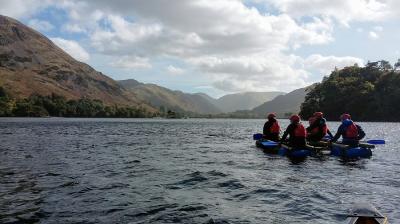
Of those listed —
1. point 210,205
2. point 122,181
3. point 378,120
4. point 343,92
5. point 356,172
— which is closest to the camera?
point 210,205

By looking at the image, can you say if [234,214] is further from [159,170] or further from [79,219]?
[159,170]

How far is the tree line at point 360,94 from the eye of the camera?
149288 mm

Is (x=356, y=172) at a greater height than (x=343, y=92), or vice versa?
(x=343, y=92)

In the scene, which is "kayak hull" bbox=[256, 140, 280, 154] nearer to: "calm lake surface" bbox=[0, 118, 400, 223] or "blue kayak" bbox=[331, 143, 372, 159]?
"calm lake surface" bbox=[0, 118, 400, 223]

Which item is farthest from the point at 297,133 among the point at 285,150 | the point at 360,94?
the point at 360,94

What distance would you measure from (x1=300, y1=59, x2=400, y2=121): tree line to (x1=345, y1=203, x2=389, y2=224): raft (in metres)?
151

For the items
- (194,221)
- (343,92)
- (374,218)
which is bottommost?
(194,221)

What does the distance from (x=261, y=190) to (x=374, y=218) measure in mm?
10689

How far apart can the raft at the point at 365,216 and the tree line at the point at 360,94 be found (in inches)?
5927

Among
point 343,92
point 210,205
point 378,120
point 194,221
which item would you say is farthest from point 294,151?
point 343,92

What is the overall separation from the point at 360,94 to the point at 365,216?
160 metres

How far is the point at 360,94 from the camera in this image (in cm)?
15725

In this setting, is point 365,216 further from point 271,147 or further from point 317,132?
point 317,132

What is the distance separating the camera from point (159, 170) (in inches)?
1013
